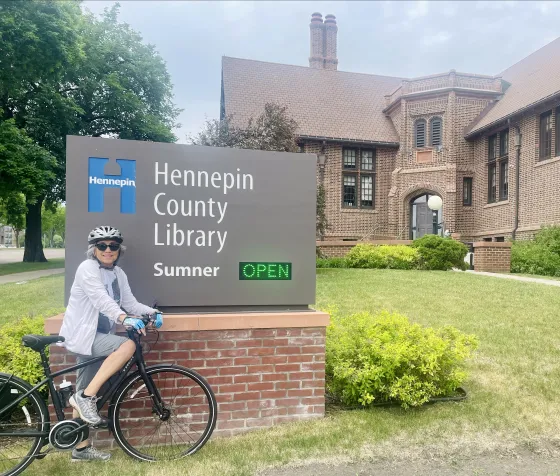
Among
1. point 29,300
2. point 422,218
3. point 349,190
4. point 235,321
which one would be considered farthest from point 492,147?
point 235,321

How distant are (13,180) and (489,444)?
2351 centimetres

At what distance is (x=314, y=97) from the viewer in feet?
94.4

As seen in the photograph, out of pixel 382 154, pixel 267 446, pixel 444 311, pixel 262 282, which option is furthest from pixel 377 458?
pixel 382 154

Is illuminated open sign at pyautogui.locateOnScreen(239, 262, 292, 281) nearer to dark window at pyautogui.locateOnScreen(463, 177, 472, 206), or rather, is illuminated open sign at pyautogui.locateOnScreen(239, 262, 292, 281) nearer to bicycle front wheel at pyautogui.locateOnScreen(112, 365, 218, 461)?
bicycle front wheel at pyautogui.locateOnScreen(112, 365, 218, 461)

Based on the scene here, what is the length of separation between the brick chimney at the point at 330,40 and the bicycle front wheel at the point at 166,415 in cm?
3470

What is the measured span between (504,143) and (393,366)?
22.4 metres

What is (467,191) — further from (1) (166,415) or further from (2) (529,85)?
(1) (166,415)

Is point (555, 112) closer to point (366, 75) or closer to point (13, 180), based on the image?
point (366, 75)

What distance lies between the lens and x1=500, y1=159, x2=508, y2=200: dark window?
918 inches

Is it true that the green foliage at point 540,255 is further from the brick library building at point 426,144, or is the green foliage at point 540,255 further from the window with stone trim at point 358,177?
the window with stone trim at point 358,177

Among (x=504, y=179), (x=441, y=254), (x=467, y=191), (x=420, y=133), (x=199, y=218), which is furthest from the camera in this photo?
(x=420, y=133)

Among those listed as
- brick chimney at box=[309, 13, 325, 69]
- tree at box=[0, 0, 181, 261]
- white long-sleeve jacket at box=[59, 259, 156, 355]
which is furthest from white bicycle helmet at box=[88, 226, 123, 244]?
brick chimney at box=[309, 13, 325, 69]

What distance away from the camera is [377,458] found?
3688mm

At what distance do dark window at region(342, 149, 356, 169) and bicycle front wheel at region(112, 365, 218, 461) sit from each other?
24.4 m
